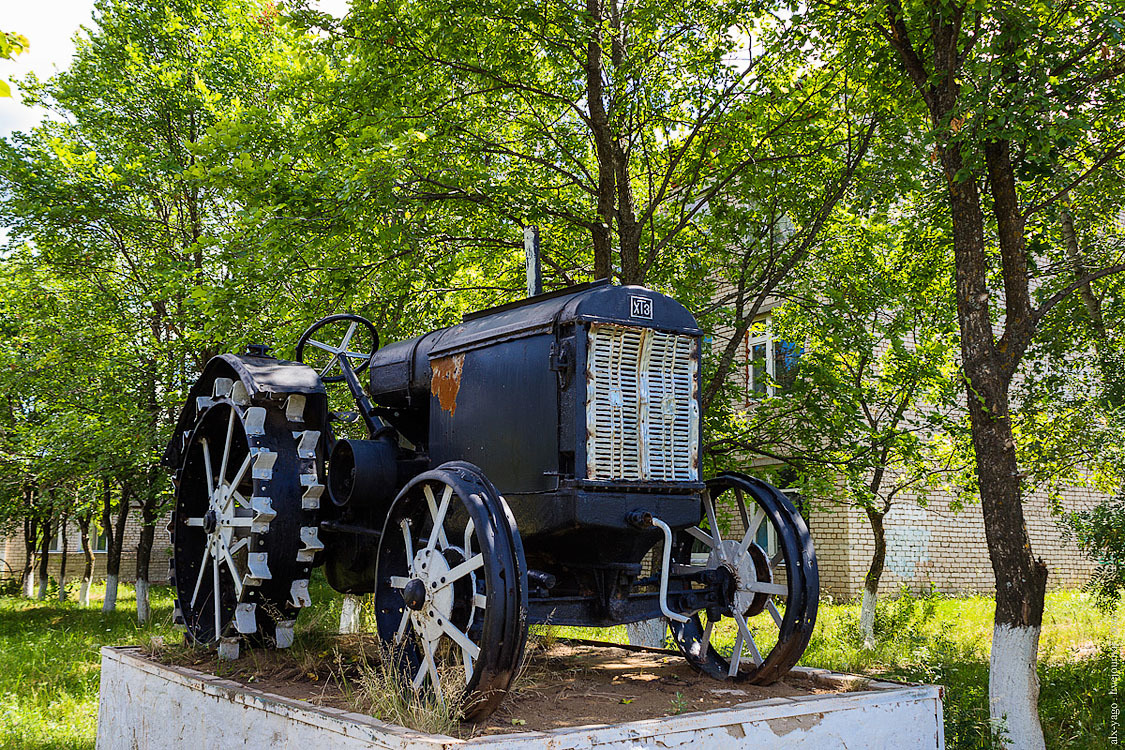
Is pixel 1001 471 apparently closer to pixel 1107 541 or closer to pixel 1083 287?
pixel 1107 541

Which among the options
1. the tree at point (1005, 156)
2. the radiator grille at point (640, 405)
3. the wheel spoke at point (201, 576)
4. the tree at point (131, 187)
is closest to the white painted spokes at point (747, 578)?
the radiator grille at point (640, 405)

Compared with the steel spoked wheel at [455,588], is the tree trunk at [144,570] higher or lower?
lower

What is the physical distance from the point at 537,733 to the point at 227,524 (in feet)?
10.1

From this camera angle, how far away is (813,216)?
28.6ft

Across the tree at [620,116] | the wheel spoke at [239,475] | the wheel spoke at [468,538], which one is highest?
the tree at [620,116]

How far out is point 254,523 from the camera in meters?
5.54

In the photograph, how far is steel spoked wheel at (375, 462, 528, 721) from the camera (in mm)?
3875

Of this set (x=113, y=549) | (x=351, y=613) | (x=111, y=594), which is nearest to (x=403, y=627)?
(x=351, y=613)

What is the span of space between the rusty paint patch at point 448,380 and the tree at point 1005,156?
3.75 metres

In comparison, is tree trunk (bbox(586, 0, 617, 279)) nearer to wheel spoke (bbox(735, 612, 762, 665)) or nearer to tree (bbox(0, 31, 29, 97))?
wheel spoke (bbox(735, 612, 762, 665))

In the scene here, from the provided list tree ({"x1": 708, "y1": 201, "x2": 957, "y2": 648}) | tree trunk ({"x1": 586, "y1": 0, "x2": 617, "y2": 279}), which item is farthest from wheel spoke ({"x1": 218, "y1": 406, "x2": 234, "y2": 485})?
tree ({"x1": 708, "y1": 201, "x2": 957, "y2": 648})

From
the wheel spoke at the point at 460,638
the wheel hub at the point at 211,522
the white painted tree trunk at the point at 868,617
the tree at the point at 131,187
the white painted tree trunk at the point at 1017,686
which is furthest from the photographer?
the tree at the point at 131,187

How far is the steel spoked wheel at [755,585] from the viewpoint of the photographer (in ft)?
16.5

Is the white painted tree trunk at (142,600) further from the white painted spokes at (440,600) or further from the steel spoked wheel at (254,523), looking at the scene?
the white painted spokes at (440,600)
